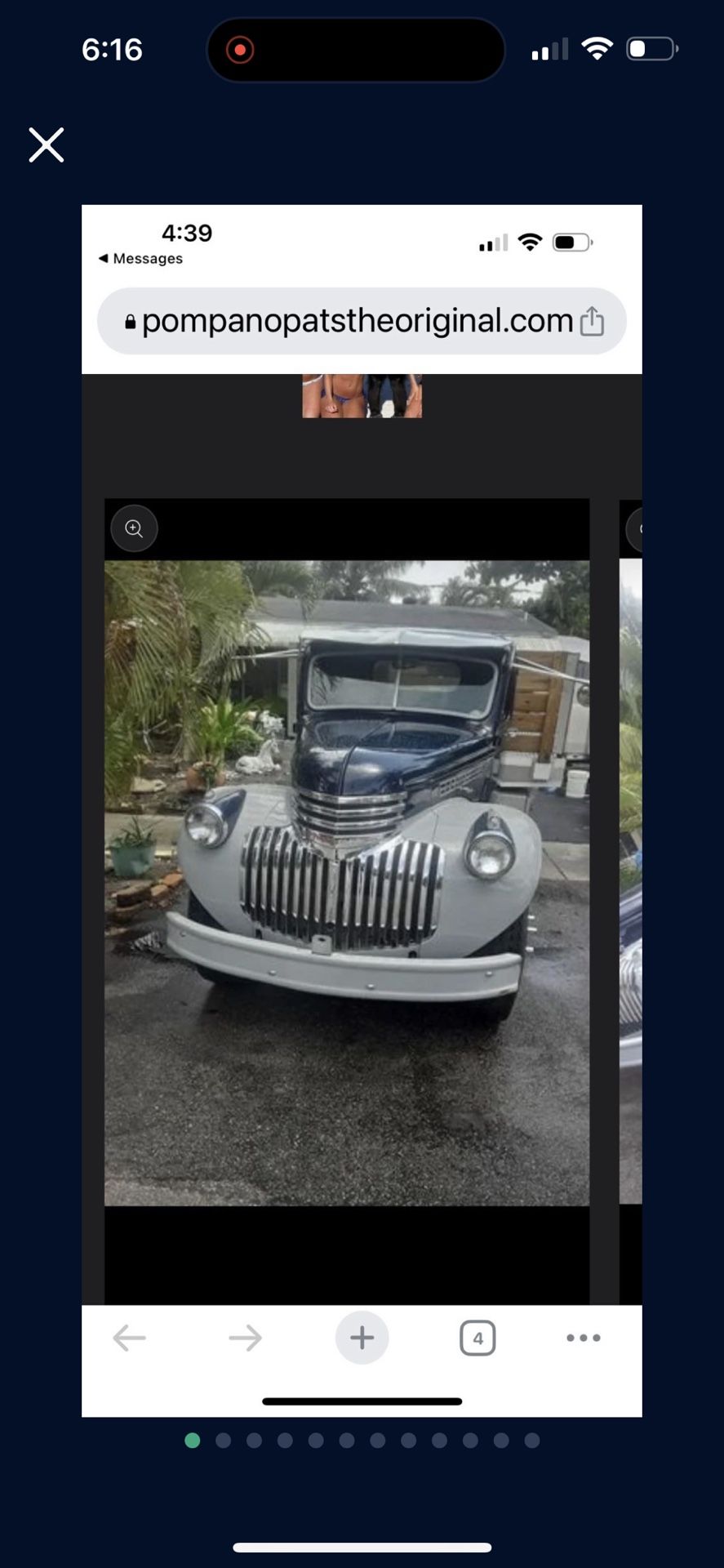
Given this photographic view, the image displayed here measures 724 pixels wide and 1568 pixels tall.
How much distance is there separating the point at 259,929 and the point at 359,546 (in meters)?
1.82

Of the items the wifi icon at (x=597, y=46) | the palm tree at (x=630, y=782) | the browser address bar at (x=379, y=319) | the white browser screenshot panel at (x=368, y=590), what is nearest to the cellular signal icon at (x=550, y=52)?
the wifi icon at (x=597, y=46)

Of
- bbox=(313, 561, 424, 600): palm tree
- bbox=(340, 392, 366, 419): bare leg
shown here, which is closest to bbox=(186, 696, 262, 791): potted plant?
bbox=(313, 561, 424, 600): palm tree

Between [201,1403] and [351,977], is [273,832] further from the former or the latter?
[201,1403]

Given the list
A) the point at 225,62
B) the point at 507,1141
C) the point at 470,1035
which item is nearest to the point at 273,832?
the point at 470,1035

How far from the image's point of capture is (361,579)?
1914mm

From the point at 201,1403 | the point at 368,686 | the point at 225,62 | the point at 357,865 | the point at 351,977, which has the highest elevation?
the point at 225,62

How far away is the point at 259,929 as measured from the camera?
3.09 m

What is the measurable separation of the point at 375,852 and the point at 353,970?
0.54 metres

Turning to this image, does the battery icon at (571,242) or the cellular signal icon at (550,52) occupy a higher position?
the cellular signal icon at (550,52)

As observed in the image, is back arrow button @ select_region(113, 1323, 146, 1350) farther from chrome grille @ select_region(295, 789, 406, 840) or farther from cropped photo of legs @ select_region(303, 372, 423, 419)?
cropped photo of legs @ select_region(303, 372, 423, 419)

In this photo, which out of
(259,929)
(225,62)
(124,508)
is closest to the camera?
(225,62)

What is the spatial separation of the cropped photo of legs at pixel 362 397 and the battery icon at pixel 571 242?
40cm

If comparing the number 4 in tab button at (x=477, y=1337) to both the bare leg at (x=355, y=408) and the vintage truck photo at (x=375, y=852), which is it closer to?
the vintage truck photo at (x=375, y=852)

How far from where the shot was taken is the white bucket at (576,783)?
5.59ft
